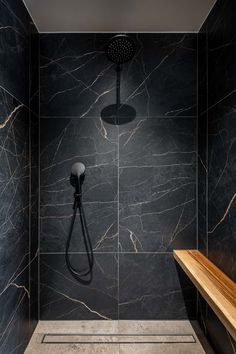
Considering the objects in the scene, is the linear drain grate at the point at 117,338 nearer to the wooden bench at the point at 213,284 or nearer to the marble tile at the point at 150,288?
the marble tile at the point at 150,288

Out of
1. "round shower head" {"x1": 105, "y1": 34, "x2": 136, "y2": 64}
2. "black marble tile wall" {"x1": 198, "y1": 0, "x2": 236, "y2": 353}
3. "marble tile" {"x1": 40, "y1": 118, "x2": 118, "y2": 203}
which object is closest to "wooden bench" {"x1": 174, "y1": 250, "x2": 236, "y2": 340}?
"black marble tile wall" {"x1": 198, "y1": 0, "x2": 236, "y2": 353}

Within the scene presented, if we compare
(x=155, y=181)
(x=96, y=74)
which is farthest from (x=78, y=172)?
→ (x=96, y=74)

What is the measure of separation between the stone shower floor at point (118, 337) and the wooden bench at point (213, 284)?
0.50 meters

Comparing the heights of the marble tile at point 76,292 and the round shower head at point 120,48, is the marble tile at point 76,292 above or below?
below

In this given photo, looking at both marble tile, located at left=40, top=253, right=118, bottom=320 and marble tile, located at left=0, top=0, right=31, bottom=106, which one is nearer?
marble tile, located at left=0, top=0, right=31, bottom=106

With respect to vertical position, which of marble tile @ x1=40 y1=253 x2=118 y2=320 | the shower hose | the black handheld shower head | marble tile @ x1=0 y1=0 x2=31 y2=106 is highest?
marble tile @ x1=0 y1=0 x2=31 y2=106

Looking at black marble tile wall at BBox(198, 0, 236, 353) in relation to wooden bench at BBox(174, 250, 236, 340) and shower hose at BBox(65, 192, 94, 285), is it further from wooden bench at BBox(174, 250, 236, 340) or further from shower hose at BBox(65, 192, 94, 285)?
shower hose at BBox(65, 192, 94, 285)

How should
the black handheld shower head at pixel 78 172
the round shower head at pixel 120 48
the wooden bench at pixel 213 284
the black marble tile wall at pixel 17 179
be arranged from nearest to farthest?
1. the wooden bench at pixel 213 284
2. the black marble tile wall at pixel 17 179
3. the round shower head at pixel 120 48
4. the black handheld shower head at pixel 78 172

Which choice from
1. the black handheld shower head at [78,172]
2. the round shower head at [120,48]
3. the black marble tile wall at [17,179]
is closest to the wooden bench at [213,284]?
the black handheld shower head at [78,172]

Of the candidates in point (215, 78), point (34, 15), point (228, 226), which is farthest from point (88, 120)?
point (228, 226)

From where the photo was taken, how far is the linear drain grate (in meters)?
1.42

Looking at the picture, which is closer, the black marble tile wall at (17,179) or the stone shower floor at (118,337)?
the black marble tile wall at (17,179)

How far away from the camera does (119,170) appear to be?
5.24 ft

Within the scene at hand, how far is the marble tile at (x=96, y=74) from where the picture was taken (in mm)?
1586
